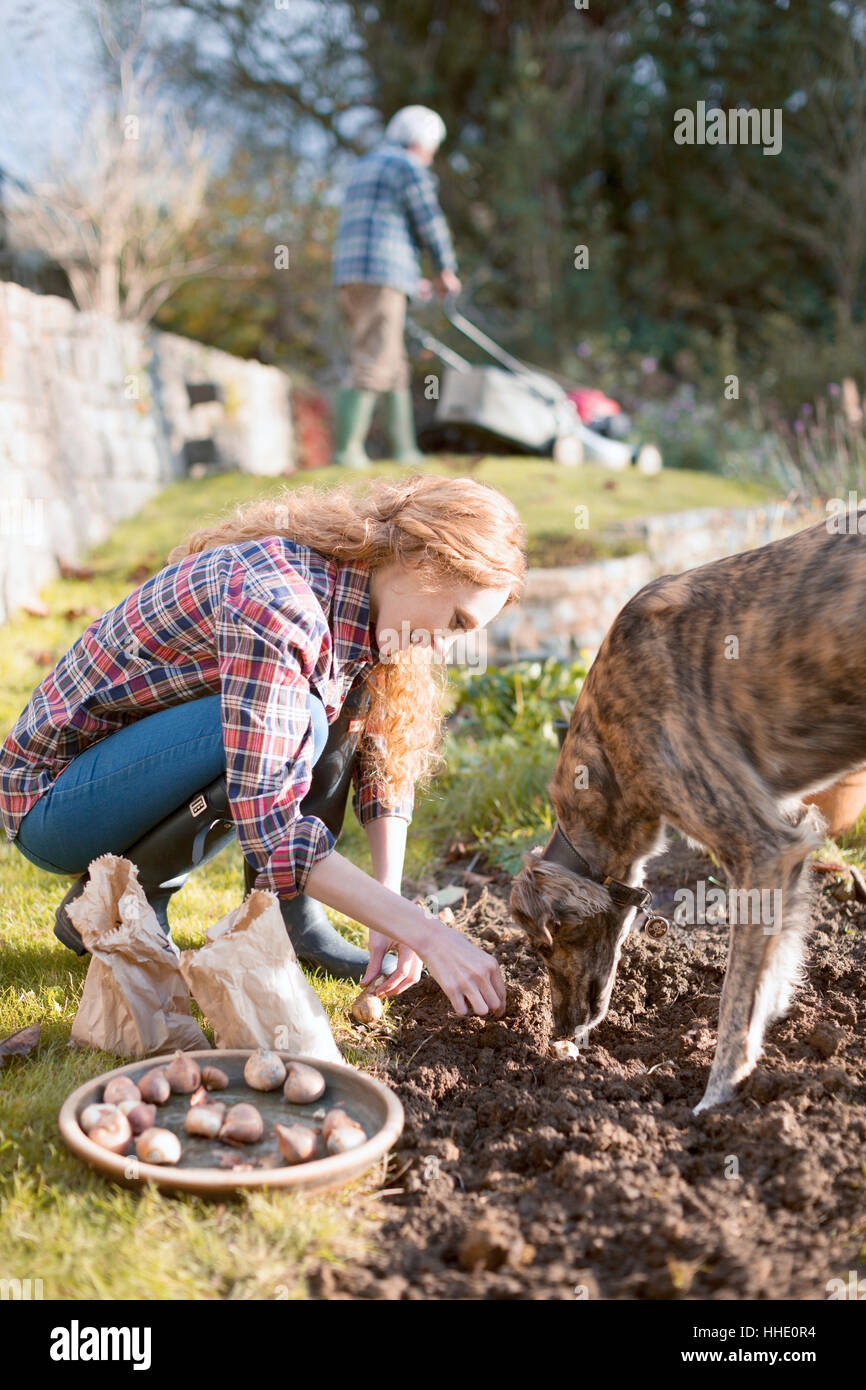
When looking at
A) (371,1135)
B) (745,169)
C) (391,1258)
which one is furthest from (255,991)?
(745,169)

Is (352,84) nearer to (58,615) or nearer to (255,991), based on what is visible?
(58,615)

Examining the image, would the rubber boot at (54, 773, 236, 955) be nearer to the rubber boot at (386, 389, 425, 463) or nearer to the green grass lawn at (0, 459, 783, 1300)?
the green grass lawn at (0, 459, 783, 1300)

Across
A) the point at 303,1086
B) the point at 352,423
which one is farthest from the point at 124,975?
the point at 352,423

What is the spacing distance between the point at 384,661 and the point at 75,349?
605 cm

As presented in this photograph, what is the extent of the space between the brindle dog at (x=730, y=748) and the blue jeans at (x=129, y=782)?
810 millimetres

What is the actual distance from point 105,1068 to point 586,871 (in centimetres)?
140

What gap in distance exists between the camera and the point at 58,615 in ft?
22.5

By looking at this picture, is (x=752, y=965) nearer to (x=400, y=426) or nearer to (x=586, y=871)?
(x=586, y=871)

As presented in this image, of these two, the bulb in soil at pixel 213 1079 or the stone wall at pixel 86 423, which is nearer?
the bulb in soil at pixel 213 1079

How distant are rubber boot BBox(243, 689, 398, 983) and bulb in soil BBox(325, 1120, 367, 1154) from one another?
0.94 m

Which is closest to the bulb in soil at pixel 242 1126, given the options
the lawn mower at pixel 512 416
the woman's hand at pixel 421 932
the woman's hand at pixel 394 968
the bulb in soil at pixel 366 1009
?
the woman's hand at pixel 421 932

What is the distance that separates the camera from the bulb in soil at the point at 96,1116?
7.47 ft

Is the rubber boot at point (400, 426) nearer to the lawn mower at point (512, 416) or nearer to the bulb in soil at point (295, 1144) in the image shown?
the lawn mower at point (512, 416)

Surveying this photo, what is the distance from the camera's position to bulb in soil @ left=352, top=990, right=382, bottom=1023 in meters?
3.16
